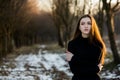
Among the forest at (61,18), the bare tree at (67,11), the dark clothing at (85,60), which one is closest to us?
the dark clothing at (85,60)

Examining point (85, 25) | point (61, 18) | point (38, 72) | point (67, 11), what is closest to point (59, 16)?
point (61, 18)

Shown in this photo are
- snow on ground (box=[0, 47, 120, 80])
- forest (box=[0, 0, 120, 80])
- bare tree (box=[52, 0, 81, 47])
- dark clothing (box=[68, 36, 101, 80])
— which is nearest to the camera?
dark clothing (box=[68, 36, 101, 80])

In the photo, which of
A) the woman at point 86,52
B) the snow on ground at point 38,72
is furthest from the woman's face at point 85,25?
the snow on ground at point 38,72

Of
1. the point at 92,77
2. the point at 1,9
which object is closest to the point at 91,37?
the point at 92,77

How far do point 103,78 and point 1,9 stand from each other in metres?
14.7

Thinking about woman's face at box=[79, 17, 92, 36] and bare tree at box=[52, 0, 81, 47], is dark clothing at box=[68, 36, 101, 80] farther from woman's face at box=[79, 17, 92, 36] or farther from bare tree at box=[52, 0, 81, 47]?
bare tree at box=[52, 0, 81, 47]

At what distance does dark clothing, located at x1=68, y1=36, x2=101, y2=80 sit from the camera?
5.23 m

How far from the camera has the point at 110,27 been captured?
20719mm

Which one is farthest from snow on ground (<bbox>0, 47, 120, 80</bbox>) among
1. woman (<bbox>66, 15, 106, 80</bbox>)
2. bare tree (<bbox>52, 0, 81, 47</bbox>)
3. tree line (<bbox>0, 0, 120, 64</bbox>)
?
bare tree (<bbox>52, 0, 81, 47</bbox>)

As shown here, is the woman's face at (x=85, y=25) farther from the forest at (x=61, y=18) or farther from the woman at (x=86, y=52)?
the forest at (x=61, y=18)

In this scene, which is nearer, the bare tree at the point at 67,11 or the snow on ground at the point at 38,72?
the snow on ground at the point at 38,72

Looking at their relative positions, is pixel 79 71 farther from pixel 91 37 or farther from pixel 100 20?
pixel 100 20

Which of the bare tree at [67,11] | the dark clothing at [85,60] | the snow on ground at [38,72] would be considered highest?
the dark clothing at [85,60]

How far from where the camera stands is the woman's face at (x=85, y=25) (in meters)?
5.28
